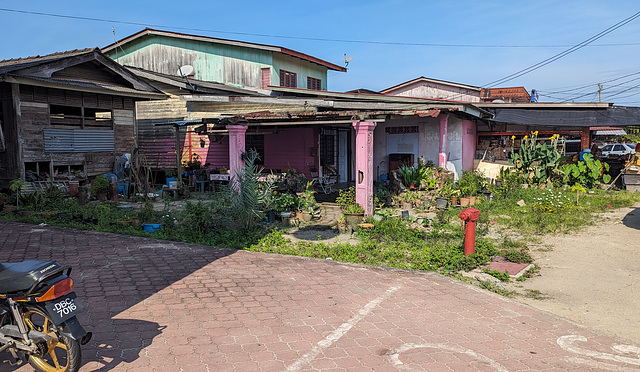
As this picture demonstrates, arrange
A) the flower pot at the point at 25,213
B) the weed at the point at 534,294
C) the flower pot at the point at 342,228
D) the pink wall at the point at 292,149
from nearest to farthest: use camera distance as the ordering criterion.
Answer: the weed at the point at 534,294, the flower pot at the point at 342,228, the flower pot at the point at 25,213, the pink wall at the point at 292,149

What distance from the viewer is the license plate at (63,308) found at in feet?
11.8

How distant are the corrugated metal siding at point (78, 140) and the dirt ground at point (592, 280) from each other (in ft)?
45.9

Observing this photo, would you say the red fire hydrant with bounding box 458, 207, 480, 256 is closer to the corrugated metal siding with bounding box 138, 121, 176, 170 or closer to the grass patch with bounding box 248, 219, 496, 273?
the grass patch with bounding box 248, 219, 496, 273

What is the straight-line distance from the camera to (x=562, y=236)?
382 inches

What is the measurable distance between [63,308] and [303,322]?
96.9 inches

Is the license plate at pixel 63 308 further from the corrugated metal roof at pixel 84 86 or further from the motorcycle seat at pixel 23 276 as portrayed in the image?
the corrugated metal roof at pixel 84 86

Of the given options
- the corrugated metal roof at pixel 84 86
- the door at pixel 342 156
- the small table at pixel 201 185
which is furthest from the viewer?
the door at pixel 342 156

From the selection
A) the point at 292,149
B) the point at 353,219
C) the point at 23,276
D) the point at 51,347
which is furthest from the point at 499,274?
Answer: the point at 292,149

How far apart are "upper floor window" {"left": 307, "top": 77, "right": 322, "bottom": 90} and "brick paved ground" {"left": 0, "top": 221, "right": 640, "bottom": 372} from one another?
805 inches

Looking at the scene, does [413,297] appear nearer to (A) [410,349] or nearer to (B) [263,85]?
(A) [410,349]

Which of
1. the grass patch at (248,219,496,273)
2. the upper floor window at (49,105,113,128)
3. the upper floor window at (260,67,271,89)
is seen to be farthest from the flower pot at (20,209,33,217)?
the upper floor window at (260,67,271,89)

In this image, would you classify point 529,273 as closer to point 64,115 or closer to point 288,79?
point 64,115

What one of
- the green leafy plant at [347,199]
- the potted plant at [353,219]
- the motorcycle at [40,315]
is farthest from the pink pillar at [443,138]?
the motorcycle at [40,315]

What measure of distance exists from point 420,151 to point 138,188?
407 inches
